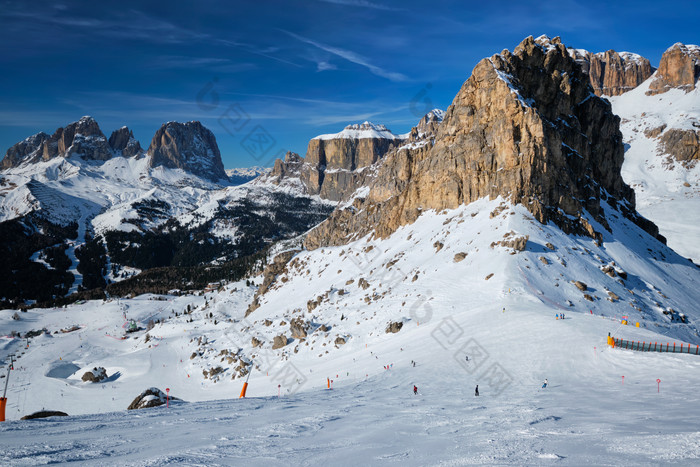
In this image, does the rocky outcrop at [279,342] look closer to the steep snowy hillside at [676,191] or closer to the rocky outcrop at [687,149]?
the steep snowy hillside at [676,191]

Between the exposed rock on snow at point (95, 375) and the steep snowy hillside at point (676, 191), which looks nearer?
the exposed rock on snow at point (95, 375)

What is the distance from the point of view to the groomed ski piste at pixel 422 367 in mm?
11500

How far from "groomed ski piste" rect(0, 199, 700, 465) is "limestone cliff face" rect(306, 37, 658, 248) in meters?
4.75

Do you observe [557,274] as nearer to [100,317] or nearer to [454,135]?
[454,135]

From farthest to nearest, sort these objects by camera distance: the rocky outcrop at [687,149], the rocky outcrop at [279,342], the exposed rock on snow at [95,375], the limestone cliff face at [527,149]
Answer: the rocky outcrop at [687,149] → the exposed rock on snow at [95,375] → the limestone cliff face at [527,149] → the rocky outcrop at [279,342]

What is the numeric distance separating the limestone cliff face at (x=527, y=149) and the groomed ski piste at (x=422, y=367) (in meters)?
4.75

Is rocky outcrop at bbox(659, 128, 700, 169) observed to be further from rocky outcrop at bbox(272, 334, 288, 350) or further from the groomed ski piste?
rocky outcrop at bbox(272, 334, 288, 350)

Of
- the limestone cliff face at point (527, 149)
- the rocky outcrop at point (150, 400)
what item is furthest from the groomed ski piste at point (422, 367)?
the limestone cliff face at point (527, 149)

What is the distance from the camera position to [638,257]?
57781 mm

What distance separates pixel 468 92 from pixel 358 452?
77.6 meters

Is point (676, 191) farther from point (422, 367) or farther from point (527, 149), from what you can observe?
point (422, 367)

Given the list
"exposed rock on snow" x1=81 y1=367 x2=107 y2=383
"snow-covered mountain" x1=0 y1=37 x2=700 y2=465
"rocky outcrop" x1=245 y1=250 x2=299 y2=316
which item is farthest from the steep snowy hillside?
"exposed rock on snow" x1=81 y1=367 x2=107 y2=383

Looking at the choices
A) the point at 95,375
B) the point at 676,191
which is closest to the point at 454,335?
the point at 95,375

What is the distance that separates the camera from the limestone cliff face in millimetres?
61250
